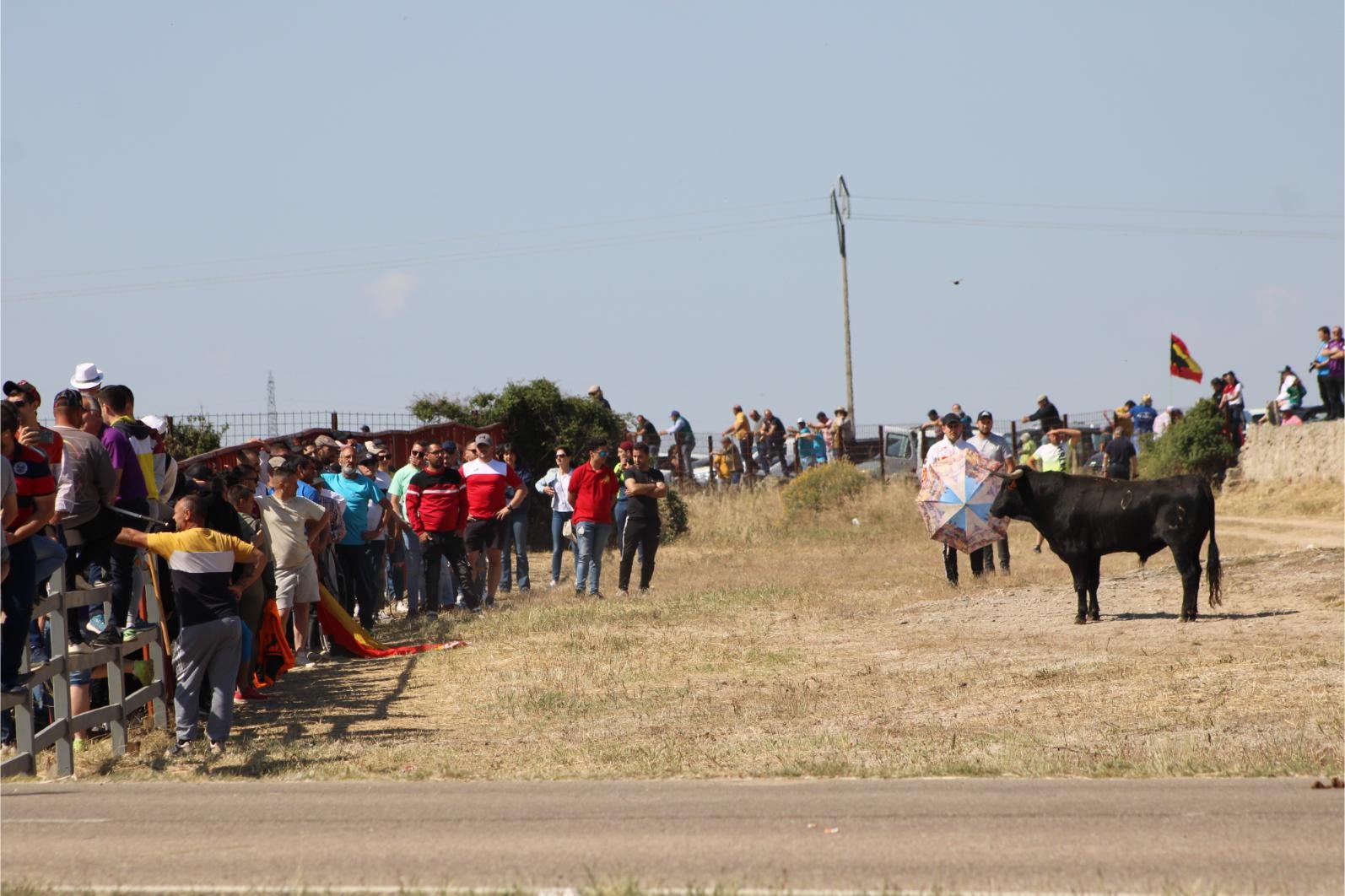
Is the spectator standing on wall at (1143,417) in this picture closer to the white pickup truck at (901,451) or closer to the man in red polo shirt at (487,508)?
the white pickup truck at (901,451)

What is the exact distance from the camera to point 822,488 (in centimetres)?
3222

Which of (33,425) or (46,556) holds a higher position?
(33,425)

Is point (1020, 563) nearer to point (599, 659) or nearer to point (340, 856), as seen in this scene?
point (599, 659)

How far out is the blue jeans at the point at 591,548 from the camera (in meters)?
19.6

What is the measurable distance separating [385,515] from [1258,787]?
11.1 m

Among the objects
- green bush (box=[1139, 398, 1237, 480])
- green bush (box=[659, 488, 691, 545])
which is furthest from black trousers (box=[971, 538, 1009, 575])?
green bush (box=[1139, 398, 1237, 480])

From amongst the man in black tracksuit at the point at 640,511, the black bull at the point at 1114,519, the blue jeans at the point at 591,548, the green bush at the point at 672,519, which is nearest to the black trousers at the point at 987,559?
the black bull at the point at 1114,519

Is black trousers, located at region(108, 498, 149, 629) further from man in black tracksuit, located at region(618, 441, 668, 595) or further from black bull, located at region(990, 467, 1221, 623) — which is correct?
man in black tracksuit, located at region(618, 441, 668, 595)

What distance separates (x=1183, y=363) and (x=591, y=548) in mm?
26424

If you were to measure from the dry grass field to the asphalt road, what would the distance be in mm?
675

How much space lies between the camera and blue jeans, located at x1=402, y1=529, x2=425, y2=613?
18.4 meters

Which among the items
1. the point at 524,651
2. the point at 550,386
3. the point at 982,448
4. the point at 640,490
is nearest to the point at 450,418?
the point at 550,386

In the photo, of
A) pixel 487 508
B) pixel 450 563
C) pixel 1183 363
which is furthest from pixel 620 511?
pixel 1183 363

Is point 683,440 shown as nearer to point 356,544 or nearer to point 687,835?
point 356,544
